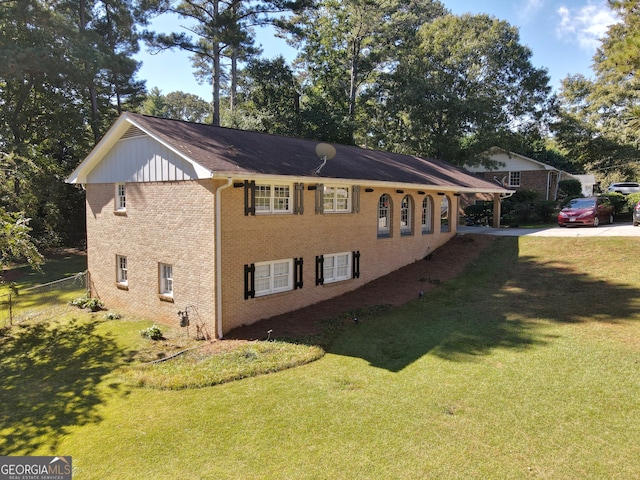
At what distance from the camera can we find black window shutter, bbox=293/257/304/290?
1370cm

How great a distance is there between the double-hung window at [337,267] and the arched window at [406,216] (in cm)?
419

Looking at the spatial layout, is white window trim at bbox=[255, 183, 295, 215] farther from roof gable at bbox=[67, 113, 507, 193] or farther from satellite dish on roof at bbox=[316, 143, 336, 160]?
satellite dish on roof at bbox=[316, 143, 336, 160]

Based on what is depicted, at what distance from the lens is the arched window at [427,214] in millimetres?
20641

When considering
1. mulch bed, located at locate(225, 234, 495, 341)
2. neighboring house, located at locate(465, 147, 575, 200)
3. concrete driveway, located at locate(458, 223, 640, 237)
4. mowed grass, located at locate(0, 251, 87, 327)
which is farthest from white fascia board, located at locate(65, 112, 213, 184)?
neighboring house, located at locate(465, 147, 575, 200)

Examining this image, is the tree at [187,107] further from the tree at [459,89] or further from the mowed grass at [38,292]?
the mowed grass at [38,292]

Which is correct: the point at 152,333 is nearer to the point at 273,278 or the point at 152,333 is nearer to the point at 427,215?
the point at 273,278

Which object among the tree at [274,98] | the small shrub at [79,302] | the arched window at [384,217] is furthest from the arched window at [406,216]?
the tree at [274,98]

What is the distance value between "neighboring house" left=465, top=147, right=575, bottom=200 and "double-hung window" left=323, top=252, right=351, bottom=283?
24.3 meters

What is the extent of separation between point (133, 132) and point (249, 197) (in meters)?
Answer: 5.40

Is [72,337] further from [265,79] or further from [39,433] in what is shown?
[265,79]

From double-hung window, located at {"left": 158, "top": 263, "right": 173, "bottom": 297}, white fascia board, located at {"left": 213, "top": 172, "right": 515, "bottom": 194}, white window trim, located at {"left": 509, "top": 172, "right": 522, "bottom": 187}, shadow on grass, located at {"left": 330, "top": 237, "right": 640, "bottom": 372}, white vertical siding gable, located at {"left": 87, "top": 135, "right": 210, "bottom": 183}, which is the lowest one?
shadow on grass, located at {"left": 330, "top": 237, "right": 640, "bottom": 372}

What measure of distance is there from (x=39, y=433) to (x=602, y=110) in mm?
48011

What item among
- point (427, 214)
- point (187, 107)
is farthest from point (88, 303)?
point (187, 107)

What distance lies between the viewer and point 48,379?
10305mm
